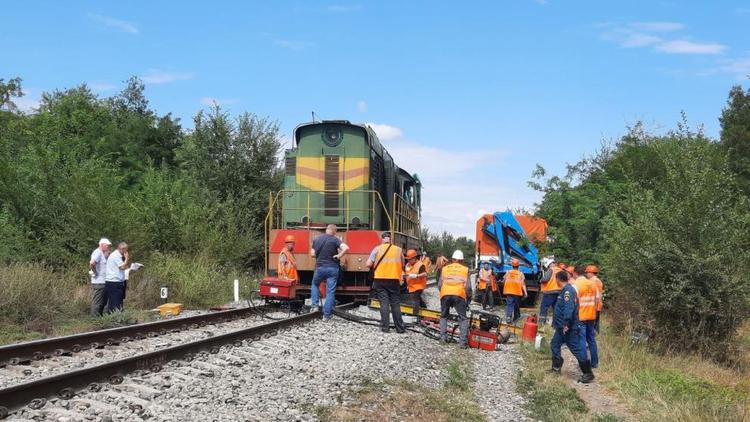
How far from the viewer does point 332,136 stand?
16453mm

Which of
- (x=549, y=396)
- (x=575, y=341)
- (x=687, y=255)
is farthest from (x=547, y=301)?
(x=549, y=396)

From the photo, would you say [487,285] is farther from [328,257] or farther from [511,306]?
[328,257]

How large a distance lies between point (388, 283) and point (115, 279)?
5.35 metres

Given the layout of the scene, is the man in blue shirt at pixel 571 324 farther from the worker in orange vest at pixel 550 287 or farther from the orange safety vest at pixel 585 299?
the worker in orange vest at pixel 550 287

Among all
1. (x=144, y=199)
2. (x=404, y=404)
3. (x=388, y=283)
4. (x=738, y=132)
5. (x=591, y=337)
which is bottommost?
(x=404, y=404)

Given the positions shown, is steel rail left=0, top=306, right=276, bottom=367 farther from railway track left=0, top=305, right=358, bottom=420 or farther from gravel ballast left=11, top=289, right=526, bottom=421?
gravel ballast left=11, top=289, right=526, bottom=421

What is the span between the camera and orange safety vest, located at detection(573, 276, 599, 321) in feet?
34.3

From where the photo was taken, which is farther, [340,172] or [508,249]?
[508,249]

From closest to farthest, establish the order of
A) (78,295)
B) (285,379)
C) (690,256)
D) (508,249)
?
1. (285,379)
2. (690,256)
3. (78,295)
4. (508,249)

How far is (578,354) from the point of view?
9766mm

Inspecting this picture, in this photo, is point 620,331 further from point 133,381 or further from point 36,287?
point 36,287

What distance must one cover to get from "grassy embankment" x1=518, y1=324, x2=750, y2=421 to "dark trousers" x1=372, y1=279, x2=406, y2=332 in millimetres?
2369

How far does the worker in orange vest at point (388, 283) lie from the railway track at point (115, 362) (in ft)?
4.93

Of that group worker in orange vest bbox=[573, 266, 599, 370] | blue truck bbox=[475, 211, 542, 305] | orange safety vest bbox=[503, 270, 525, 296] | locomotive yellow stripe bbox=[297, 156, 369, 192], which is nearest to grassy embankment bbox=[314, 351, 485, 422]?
worker in orange vest bbox=[573, 266, 599, 370]
